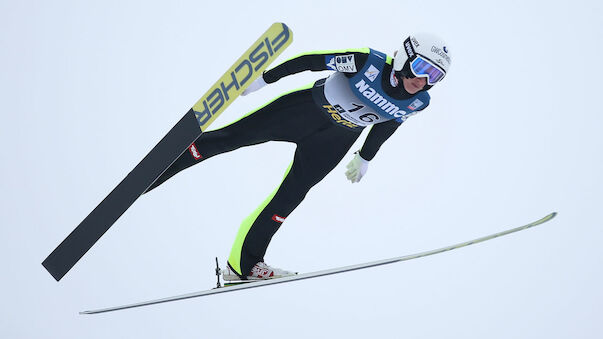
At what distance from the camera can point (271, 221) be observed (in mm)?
4734

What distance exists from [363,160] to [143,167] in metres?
1.37

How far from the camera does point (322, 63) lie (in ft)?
13.9

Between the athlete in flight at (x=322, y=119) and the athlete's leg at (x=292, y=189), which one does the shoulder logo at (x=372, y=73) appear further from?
the athlete's leg at (x=292, y=189)

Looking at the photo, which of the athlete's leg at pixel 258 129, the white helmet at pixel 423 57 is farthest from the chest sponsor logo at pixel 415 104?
the athlete's leg at pixel 258 129

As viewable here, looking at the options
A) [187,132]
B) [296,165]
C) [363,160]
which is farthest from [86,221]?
[363,160]

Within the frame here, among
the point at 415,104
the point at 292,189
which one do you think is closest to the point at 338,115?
the point at 415,104

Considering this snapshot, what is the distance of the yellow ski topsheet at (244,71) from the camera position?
3395 millimetres

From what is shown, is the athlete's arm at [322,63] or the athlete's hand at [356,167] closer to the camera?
the athlete's arm at [322,63]

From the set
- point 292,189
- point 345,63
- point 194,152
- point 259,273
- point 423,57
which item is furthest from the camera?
point 259,273

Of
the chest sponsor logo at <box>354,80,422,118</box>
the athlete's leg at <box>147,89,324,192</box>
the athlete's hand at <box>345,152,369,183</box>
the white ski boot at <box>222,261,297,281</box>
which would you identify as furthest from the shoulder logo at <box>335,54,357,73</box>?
the white ski boot at <box>222,261,297,281</box>

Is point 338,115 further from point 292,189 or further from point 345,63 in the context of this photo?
point 292,189

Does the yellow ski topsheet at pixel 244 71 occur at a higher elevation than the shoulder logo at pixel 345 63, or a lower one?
lower

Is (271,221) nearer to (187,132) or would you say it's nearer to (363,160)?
(363,160)

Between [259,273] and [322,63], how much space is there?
4.37 feet
